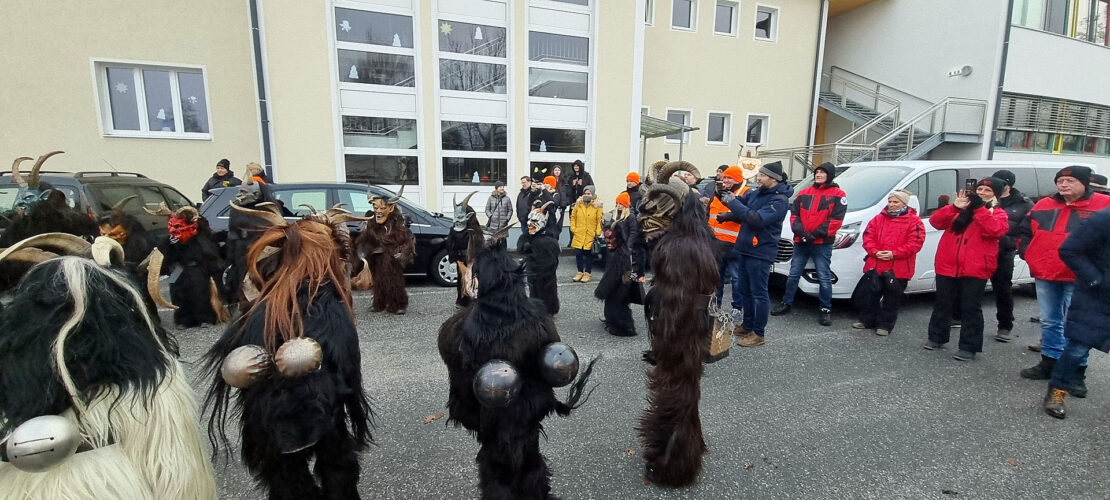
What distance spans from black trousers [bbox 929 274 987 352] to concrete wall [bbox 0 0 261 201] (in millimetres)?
12762

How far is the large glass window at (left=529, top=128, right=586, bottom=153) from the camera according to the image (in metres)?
11.5

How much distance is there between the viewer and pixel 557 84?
11438mm

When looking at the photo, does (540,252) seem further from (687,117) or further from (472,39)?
(687,117)

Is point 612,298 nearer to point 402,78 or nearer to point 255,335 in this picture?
point 255,335

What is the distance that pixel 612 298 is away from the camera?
17.5 ft

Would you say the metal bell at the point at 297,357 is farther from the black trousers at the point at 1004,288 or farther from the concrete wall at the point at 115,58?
the concrete wall at the point at 115,58

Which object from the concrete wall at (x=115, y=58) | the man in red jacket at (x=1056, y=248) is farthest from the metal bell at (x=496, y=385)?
the concrete wall at (x=115, y=58)

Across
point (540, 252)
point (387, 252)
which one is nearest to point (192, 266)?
point (387, 252)

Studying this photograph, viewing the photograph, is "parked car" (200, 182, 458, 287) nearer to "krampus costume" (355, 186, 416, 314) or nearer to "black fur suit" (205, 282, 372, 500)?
"krampus costume" (355, 186, 416, 314)

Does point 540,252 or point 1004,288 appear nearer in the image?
point 1004,288

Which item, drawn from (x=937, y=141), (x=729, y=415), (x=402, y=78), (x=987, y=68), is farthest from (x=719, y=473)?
(x=987, y=68)

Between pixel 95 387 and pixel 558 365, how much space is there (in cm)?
149

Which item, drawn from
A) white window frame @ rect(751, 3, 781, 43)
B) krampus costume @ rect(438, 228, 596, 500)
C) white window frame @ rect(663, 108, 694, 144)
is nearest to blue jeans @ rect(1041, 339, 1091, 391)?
krampus costume @ rect(438, 228, 596, 500)

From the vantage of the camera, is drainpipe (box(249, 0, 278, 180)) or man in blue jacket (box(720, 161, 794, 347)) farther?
drainpipe (box(249, 0, 278, 180))
